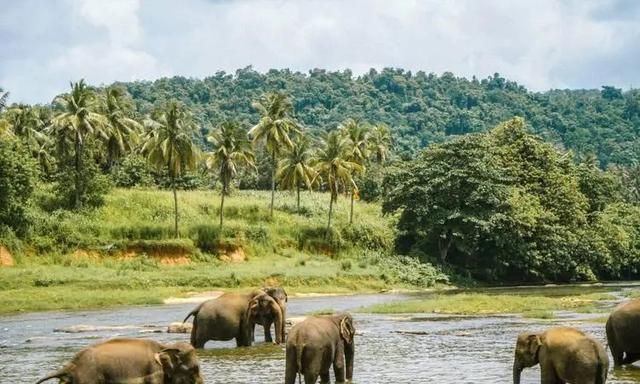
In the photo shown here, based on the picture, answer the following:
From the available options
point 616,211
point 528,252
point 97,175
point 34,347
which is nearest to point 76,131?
point 97,175

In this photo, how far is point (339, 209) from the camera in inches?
3745

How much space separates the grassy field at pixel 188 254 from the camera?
56031mm

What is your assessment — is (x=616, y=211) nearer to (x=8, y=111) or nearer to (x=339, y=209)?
(x=339, y=209)

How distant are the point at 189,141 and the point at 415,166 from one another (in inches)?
786

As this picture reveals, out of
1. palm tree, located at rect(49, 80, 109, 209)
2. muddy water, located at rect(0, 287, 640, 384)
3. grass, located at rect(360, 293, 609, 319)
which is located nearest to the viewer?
muddy water, located at rect(0, 287, 640, 384)

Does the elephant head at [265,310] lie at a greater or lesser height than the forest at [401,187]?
lesser

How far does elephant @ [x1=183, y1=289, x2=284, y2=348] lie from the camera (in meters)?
26.2

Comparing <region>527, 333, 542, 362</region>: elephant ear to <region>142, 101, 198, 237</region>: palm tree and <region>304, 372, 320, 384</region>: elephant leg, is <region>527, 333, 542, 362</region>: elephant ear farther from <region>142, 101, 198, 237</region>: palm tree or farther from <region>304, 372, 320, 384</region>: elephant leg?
<region>142, 101, 198, 237</region>: palm tree

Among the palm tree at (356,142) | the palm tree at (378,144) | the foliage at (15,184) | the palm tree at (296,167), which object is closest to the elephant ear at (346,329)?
the foliage at (15,184)

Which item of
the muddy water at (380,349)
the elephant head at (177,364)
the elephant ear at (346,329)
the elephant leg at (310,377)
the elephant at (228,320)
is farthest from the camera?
the elephant at (228,320)

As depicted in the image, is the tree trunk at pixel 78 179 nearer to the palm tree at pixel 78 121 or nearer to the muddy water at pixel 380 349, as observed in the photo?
the palm tree at pixel 78 121

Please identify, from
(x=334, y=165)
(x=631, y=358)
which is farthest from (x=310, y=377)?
(x=334, y=165)

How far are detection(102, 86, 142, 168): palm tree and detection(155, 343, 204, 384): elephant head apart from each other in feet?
225

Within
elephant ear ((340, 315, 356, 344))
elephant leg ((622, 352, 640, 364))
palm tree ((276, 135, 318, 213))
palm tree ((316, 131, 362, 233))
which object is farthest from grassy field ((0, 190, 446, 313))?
elephant leg ((622, 352, 640, 364))
